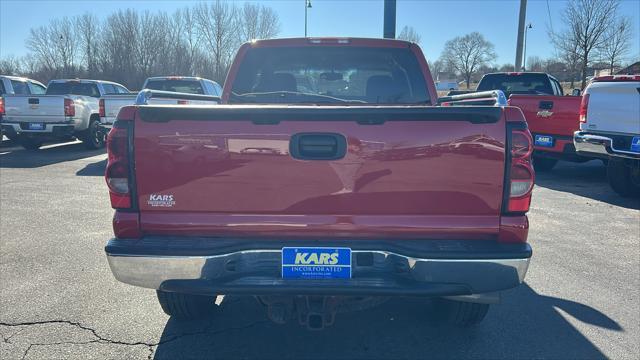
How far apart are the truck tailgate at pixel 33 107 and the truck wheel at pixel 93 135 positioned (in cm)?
134

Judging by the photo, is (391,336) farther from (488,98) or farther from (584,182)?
(584,182)

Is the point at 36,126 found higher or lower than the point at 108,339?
higher

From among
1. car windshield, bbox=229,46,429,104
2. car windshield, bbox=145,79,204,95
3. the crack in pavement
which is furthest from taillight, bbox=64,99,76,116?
the crack in pavement

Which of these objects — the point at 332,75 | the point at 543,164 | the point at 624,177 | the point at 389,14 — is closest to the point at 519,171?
the point at 332,75

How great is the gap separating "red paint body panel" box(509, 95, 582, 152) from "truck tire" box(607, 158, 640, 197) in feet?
4.21

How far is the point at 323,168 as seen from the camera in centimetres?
251

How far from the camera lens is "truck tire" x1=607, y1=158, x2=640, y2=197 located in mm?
7750

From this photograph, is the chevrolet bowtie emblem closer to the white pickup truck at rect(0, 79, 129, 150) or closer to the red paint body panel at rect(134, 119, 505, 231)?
the red paint body panel at rect(134, 119, 505, 231)

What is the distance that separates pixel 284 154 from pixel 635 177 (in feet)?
24.8

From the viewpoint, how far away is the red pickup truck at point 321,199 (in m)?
2.47

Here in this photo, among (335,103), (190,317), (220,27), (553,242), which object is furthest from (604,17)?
(220,27)

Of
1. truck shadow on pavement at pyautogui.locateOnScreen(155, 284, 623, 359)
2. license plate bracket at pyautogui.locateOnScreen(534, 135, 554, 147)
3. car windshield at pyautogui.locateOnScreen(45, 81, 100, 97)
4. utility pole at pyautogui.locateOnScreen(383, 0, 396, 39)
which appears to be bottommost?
truck shadow on pavement at pyautogui.locateOnScreen(155, 284, 623, 359)

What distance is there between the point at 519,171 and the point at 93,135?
541 inches

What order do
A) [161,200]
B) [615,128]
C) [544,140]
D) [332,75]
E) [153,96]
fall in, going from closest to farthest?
[161,200], [153,96], [332,75], [615,128], [544,140]
